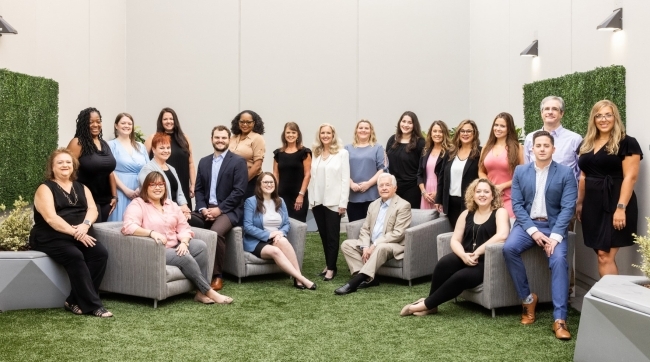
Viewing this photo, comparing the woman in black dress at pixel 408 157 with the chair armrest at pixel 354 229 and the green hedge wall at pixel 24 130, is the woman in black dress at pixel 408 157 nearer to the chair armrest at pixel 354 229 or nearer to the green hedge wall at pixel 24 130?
the chair armrest at pixel 354 229

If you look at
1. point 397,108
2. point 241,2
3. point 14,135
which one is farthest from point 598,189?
point 241,2

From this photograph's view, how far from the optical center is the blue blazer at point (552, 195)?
5475mm

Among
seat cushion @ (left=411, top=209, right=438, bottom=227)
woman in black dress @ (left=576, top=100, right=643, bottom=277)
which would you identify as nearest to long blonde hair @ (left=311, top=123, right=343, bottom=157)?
seat cushion @ (left=411, top=209, right=438, bottom=227)

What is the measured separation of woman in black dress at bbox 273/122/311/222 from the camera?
325 inches

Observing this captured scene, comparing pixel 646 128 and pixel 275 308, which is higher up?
pixel 646 128

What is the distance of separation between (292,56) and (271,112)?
92 centimetres

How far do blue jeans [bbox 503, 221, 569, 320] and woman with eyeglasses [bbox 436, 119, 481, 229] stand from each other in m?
1.33

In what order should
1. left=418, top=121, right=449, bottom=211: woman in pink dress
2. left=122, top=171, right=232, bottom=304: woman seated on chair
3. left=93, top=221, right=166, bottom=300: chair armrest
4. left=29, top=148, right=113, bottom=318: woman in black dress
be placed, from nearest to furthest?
1. left=29, top=148, right=113, bottom=318: woman in black dress
2. left=93, top=221, right=166, bottom=300: chair armrest
3. left=122, top=171, right=232, bottom=304: woman seated on chair
4. left=418, top=121, right=449, bottom=211: woman in pink dress

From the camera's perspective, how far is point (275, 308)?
6078 mm

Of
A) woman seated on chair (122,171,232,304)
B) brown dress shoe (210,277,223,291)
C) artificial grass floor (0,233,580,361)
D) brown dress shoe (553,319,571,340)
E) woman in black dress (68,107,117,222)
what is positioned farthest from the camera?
brown dress shoe (210,277,223,291)

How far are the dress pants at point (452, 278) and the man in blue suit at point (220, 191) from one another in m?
2.20

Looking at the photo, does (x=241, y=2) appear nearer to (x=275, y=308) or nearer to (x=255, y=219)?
(x=255, y=219)

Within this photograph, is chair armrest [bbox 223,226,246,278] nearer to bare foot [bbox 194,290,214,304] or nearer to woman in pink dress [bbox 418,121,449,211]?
bare foot [bbox 194,290,214,304]

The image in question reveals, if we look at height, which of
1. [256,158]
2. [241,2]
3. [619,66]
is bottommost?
[256,158]
